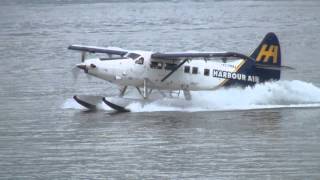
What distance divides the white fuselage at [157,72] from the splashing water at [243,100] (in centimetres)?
56

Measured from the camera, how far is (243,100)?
1474 inches

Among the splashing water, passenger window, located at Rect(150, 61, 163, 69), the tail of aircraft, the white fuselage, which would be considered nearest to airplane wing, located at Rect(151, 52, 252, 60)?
passenger window, located at Rect(150, 61, 163, 69)

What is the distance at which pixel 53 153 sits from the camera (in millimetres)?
29047

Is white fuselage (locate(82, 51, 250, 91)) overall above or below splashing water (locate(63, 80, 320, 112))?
above

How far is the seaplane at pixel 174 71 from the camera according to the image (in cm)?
3591

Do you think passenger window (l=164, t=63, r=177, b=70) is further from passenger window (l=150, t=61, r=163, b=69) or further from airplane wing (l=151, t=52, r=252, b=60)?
airplane wing (l=151, t=52, r=252, b=60)

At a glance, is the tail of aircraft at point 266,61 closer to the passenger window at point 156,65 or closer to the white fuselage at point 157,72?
the white fuselage at point 157,72

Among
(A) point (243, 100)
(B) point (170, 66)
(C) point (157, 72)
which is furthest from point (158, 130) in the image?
(A) point (243, 100)

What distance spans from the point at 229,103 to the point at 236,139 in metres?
6.79

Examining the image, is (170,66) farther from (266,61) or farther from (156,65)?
(266,61)

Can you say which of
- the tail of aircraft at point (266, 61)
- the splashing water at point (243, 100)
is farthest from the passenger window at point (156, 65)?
the tail of aircraft at point (266, 61)

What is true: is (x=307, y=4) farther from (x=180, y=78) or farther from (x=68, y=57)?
(x=180, y=78)

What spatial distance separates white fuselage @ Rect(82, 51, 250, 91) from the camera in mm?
35875

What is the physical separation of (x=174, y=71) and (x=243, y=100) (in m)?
2.94
